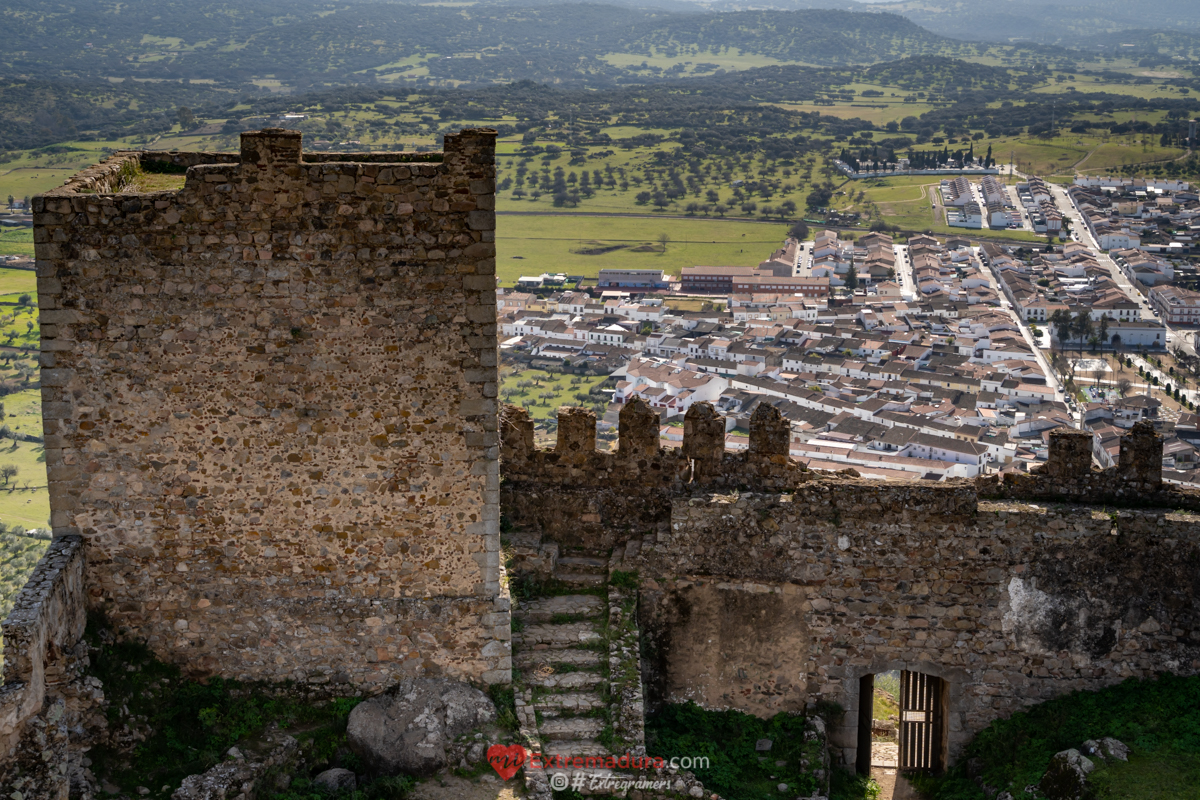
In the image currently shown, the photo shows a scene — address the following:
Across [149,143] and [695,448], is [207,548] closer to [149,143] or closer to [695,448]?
[695,448]

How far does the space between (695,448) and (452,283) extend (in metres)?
3.57

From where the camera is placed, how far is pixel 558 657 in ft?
32.6

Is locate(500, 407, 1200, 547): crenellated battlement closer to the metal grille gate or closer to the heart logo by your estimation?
the metal grille gate

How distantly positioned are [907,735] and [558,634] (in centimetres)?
399

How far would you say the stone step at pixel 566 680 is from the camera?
9.62 m

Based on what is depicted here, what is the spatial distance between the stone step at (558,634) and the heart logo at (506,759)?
53.0 inches

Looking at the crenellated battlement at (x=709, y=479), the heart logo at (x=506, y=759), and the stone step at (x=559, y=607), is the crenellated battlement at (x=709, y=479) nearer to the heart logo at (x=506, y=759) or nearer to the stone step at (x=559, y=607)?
the stone step at (x=559, y=607)

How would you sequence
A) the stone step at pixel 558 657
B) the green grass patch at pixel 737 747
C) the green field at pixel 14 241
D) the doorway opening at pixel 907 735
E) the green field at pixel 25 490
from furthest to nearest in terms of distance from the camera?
1. the green field at pixel 14 241
2. the green field at pixel 25 490
3. the doorway opening at pixel 907 735
4. the green grass patch at pixel 737 747
5. the stone step at pixel 558 657

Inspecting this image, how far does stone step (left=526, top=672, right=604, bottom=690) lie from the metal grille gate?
347 cm

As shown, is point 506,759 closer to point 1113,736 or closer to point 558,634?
point 558,634

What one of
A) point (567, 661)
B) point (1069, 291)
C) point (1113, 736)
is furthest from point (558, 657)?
point (1069, 291)

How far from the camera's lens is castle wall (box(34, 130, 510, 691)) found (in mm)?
8234

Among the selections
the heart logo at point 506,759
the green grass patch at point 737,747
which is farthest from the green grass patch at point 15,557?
the green grass patch at point 737,747

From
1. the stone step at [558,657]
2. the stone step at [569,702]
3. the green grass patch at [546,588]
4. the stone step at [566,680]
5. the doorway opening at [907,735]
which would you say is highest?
the green grass patch at [546,588]
